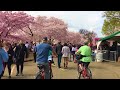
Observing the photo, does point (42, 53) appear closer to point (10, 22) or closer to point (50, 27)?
point (10, 22)

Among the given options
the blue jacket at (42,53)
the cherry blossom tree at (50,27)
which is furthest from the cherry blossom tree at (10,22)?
the blue jacket at (42,53)

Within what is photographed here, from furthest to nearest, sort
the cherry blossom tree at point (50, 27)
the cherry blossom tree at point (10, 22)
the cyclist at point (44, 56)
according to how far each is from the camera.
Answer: the cherry blossom tree at point (50, 27)
the cherry blossom tree at point (10, 22)
the cyclist at point (44, 56)

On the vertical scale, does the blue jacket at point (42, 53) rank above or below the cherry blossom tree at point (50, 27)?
below

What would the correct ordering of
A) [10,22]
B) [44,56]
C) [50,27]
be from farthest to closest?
[50,27]
[10,22]
[44,56]

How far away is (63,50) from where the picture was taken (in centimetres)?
2034

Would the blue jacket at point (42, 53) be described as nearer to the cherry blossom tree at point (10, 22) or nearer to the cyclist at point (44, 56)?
the cyclist at point (44, 56)

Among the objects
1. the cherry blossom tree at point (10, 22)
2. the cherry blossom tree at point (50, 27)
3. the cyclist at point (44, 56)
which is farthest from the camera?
the cherry blossom tree at point (50, 27)

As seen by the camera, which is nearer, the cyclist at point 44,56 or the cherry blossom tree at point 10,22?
the cyclist at point 44,56

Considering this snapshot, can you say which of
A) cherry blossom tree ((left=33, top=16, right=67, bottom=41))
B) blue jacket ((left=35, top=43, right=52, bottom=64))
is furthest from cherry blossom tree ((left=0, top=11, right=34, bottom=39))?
blue jacket ((left=35, top=43, right=52, bottom=64))

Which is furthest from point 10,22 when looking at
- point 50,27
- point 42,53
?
point 50,27

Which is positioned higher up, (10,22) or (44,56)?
(10,22)

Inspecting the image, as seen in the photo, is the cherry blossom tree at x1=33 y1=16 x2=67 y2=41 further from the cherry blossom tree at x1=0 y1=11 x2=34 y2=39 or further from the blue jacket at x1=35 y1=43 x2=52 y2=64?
the blue jacket at x1=35 y1=43 x2=52 y2=64

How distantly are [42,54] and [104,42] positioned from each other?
20.3m

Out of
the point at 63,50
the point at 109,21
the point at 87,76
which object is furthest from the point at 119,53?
the point at 109,21
